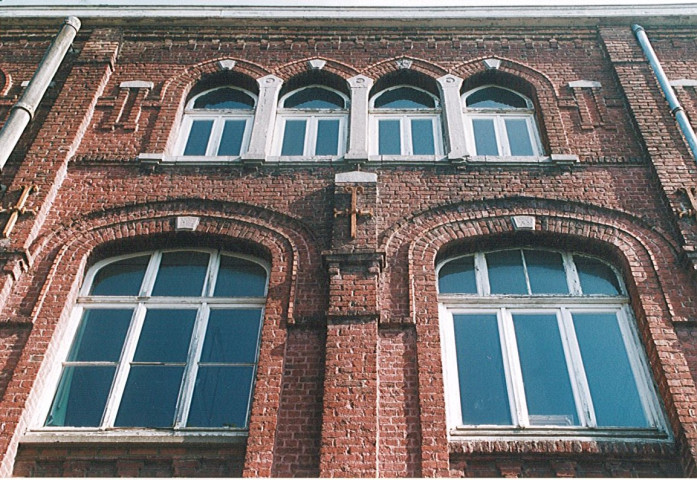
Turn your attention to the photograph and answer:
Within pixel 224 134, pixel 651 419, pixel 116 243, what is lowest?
pixel 651 419

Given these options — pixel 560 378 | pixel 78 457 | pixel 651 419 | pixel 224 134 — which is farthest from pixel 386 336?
pixel 224 134

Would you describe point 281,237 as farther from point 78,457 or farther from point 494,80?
point 494,80

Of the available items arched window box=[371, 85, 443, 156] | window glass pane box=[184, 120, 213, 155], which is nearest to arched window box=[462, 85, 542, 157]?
arched window box=[371, 85, 443, 156]

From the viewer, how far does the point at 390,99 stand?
1116cm

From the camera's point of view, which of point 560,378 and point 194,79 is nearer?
point 560,378

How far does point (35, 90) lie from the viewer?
397 inches

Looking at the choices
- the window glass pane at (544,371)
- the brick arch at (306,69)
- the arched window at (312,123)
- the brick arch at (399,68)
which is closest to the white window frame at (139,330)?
the arched window at (312,123)

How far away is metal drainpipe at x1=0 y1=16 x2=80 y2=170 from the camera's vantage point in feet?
30.8

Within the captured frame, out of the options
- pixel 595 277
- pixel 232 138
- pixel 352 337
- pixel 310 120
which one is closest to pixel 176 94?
pixel 232 138

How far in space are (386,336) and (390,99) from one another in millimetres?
5004

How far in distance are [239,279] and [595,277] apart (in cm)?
425

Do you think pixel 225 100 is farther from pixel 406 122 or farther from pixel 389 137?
pixel 406 122

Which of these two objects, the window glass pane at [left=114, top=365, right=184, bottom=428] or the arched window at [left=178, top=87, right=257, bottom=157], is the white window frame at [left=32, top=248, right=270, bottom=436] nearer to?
the window glass pane at [left=114, top=365, right=184, bottom=428]

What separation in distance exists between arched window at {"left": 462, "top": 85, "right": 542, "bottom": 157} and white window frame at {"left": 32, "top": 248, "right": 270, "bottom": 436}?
3.94m
